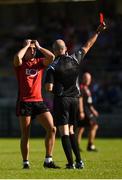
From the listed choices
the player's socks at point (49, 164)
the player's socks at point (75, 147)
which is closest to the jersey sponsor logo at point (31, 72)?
the player's socks at point (75, 147)

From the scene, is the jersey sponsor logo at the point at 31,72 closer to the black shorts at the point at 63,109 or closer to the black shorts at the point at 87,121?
the black shorts at the point at 63,109

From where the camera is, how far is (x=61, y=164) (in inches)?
643

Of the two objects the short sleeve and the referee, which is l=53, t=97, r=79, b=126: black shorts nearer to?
the referee

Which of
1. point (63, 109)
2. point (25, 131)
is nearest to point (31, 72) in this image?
point (63, 109)

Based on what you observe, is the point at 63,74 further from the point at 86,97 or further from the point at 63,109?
the point at 86,97

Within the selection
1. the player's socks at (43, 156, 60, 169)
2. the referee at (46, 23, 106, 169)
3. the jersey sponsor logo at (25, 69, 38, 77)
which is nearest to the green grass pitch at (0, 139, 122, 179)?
the player's socks at (43, 156, 60, 169)

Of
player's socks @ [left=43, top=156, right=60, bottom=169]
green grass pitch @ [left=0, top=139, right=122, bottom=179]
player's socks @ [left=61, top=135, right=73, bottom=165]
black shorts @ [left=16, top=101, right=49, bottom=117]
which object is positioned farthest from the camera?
player's socks @ [left=43, top=156, right=60, bottom=169]

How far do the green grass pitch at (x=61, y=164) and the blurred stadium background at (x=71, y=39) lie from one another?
6.97 metres

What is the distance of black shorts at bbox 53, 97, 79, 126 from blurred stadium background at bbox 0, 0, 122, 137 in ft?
52.0

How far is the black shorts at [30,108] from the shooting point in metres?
14.9

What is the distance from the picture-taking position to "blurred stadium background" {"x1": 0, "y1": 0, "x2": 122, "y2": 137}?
31.3 m

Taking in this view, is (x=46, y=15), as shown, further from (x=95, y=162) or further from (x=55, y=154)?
(x=95, y=162)

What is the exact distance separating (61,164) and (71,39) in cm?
1908

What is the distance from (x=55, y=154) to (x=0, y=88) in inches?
553
